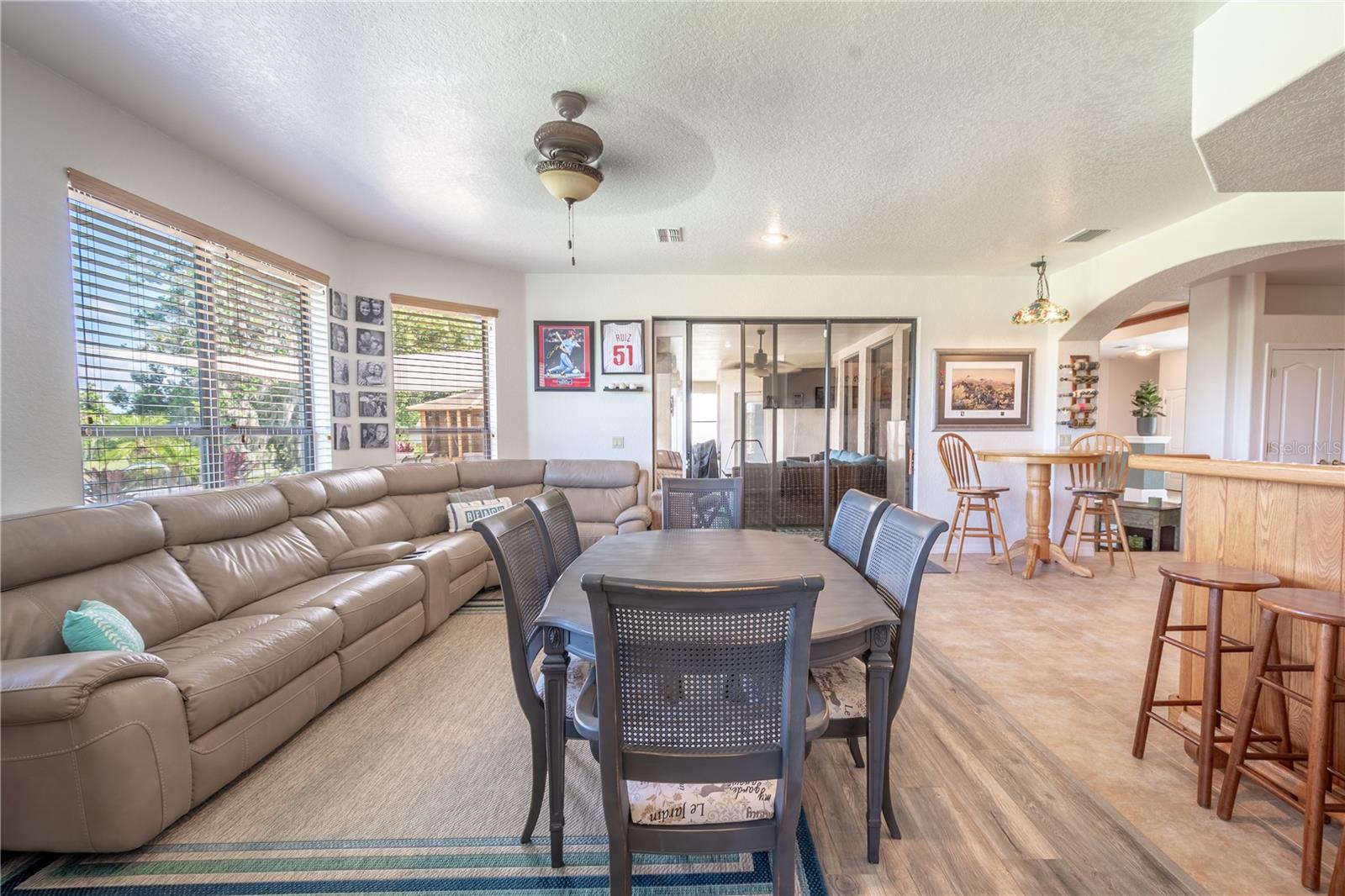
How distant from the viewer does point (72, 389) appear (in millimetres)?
2113

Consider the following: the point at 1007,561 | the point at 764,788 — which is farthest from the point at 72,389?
the point at 1007,561

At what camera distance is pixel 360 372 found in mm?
4035

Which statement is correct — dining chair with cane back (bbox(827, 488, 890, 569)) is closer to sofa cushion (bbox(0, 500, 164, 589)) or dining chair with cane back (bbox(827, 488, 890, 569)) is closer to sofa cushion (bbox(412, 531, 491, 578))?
sofa cushion (bbox(412, 531, 491, 578))

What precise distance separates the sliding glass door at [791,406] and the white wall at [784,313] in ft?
0.46

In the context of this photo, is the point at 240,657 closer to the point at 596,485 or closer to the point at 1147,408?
the point at 596,485

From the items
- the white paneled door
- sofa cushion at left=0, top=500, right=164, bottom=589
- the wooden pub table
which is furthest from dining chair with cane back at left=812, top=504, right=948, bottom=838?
the white paneled door

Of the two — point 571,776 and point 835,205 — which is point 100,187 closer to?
point 571,776

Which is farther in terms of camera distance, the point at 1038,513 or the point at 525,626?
the point at 1038,513

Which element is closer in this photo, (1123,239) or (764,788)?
(764,788)

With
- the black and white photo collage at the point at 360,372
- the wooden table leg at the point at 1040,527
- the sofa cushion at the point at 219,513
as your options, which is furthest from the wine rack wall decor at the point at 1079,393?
the sofa cushion at the point at 219,513

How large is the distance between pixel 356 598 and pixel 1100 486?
5725 millimetres

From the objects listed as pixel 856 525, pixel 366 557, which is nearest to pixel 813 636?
pixel 856 525

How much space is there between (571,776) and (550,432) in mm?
3585

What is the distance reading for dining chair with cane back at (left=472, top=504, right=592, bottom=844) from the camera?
142 cm
